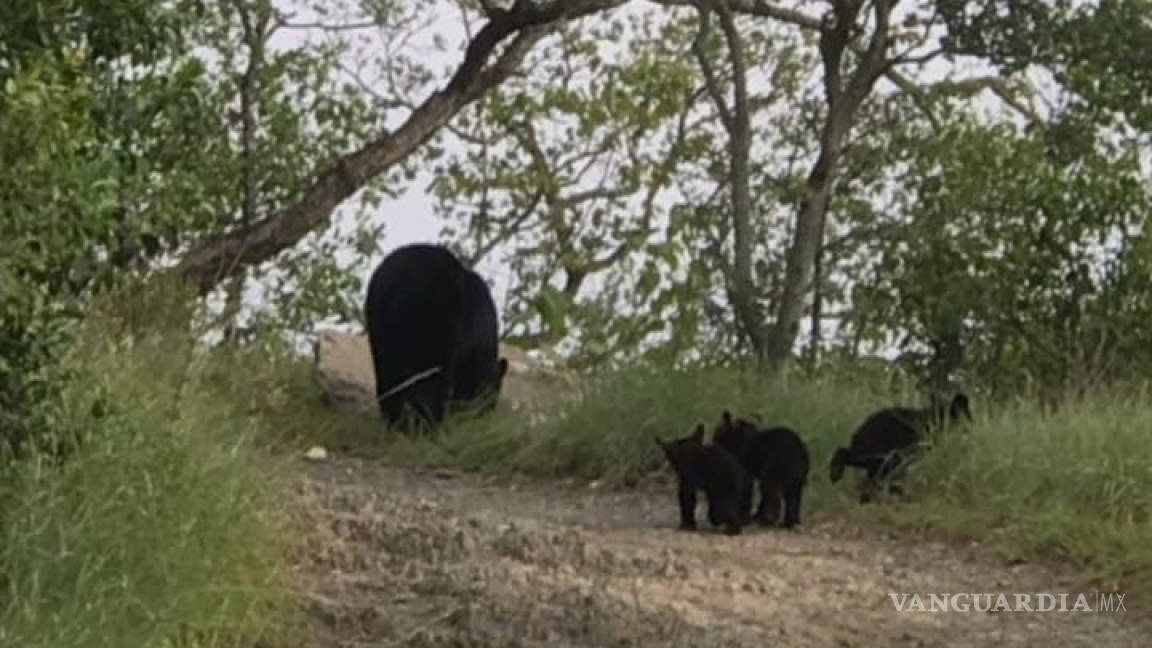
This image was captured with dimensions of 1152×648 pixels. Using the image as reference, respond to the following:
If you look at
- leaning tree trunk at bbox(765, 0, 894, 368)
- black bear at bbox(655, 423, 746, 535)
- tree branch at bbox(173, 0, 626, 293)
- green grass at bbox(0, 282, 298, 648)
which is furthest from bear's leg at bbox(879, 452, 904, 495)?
tree branch at bbox(173, 0, 626, 293)

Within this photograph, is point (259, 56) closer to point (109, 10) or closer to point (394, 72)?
point (394, 72)

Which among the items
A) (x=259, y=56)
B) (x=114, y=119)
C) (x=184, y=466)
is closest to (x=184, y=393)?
(x=184, y=466)

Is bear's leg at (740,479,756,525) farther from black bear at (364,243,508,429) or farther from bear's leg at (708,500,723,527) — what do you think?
black bear at (364,243,508,429)

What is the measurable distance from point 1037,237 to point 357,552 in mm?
5816

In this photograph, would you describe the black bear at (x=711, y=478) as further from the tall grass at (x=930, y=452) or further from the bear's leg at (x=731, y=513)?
the tall grass at (x=930, y=452)

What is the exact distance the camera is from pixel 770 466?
7.45m

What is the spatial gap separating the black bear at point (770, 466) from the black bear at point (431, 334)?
11.2 feet

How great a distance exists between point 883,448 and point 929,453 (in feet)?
0.65

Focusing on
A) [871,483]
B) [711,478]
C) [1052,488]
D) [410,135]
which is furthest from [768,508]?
[410,135]

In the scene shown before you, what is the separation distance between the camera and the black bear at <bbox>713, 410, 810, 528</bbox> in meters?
7.43

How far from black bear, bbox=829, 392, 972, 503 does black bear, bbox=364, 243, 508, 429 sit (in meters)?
3.22

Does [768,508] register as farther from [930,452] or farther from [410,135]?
[410,135]

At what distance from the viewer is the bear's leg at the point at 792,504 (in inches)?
295

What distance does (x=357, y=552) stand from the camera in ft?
20.4
